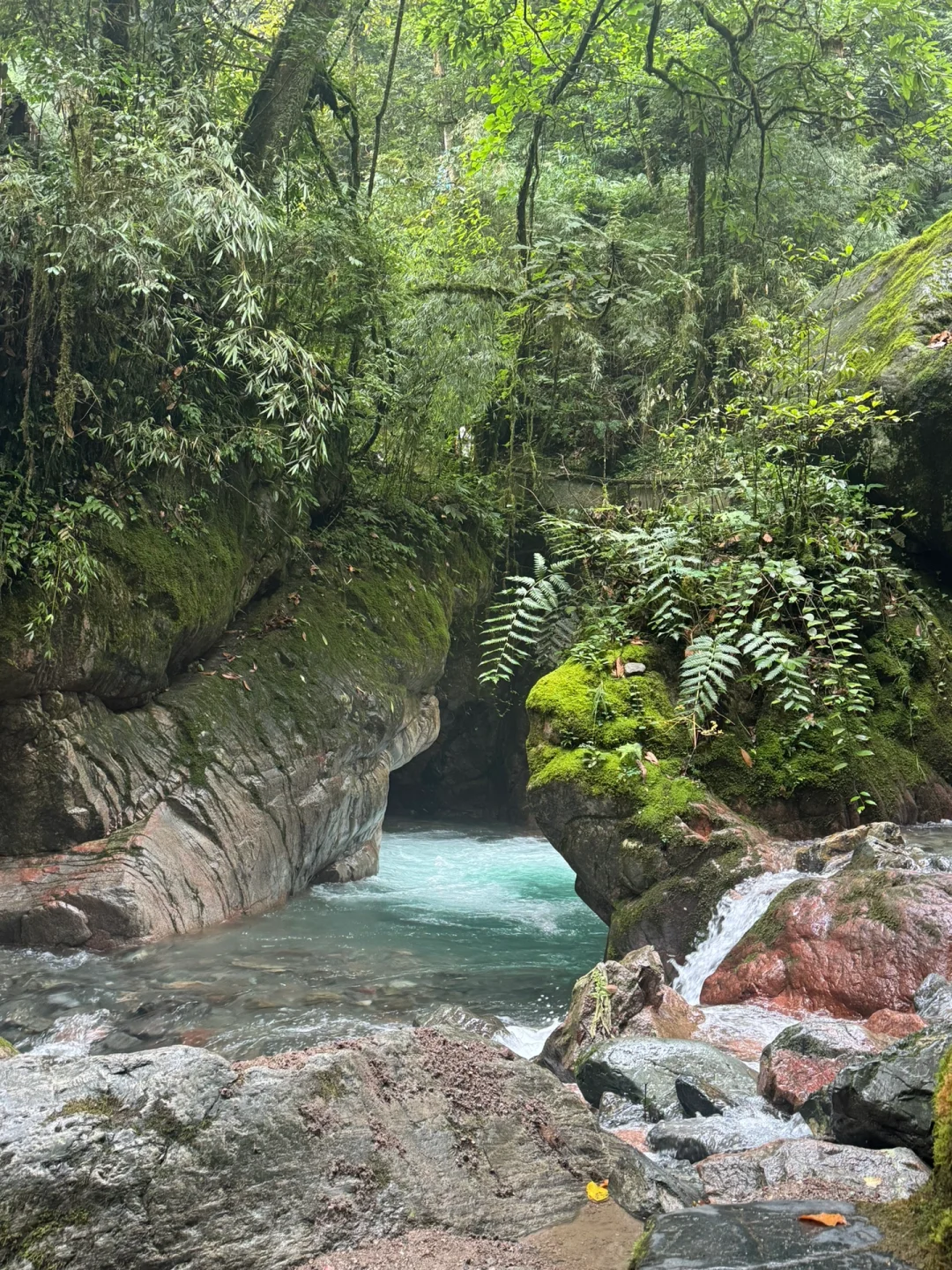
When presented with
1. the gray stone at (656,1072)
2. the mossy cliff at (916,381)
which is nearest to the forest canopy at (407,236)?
the mossy cliff at (916,381)

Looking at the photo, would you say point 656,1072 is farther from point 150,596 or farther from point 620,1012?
point 150,596

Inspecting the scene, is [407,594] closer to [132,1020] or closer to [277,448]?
[277,448]

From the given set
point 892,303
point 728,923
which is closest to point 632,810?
point 728,923

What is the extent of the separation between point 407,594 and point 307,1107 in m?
8.27

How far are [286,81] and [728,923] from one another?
29.2ft

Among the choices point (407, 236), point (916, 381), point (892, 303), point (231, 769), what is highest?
point (407, 236)

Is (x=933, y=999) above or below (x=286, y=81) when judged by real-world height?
below

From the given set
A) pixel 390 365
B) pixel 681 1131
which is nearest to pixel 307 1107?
pixel 681 1131

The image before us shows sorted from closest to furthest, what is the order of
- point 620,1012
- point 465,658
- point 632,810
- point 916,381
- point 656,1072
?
point 656,1072 → point 620,1012 → point 632,810 → point 916,381 → point 465,658

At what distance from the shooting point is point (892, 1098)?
253 cm

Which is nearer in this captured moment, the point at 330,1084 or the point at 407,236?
the point at 330,1084

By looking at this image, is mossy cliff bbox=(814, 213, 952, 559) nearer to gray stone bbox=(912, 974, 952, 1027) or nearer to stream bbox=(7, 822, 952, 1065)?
stream bbox=(7, 822, 952, 1065)

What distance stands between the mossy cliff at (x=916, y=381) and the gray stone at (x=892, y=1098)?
18.0ft

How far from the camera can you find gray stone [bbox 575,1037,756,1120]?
11.3 ft
